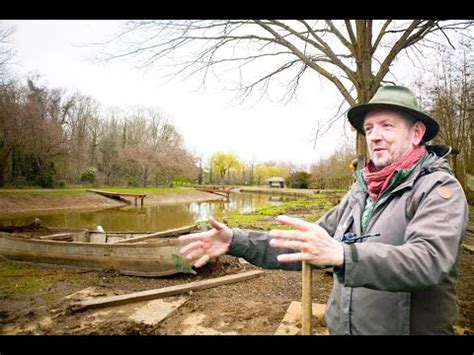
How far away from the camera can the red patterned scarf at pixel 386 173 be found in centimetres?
113

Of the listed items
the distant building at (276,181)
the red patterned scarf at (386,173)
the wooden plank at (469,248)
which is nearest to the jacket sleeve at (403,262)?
the red patterned scarf at (386,173)

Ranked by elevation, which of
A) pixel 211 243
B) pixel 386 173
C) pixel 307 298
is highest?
pixel 386 173

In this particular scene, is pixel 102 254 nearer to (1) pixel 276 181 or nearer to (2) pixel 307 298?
(2) pixel 307 298

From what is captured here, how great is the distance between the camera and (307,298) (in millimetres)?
1262

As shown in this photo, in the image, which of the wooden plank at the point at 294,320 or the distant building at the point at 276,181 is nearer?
the wooden plank at the point at 294,320

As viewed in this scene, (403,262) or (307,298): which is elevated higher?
(403,262)

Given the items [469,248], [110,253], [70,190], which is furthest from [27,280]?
[469,248]

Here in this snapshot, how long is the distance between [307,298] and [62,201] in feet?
36.1

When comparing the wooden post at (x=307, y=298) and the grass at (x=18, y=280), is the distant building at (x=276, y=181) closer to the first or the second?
the grass at (x=18, y=280)

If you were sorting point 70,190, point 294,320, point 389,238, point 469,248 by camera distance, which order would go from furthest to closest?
point 70,190
point 469,248
point 294,320
point 389,238

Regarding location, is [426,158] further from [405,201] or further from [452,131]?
[452,131]

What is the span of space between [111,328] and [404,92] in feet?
10.5

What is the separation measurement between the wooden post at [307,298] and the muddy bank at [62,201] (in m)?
8.59
